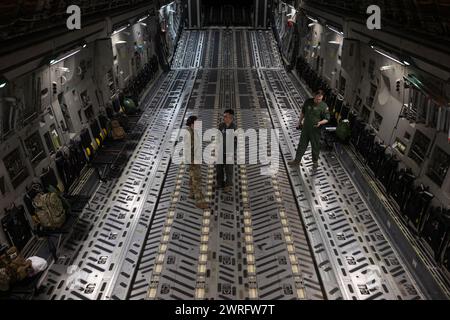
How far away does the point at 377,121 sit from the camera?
7.21 meters

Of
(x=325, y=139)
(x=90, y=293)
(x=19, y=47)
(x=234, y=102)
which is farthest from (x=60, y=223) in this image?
(x=234, y=102)

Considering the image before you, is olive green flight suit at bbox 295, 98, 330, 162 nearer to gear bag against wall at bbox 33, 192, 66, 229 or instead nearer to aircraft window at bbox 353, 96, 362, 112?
aircraft window at bbox 353, 96, 362, 112

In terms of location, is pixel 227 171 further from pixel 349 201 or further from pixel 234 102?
pixel 234 102

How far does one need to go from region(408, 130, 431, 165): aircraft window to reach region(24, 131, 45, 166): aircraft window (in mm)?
6237

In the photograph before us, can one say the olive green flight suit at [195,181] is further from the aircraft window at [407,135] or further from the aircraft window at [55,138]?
the aircraft window at [407,135]

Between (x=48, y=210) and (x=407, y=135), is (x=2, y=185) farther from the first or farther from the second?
(x=407, y=135)

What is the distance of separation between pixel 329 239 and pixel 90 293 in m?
3.44

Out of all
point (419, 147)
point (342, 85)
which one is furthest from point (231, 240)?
point (342, 85)

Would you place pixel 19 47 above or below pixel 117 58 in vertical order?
above

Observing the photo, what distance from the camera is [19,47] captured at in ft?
14.5

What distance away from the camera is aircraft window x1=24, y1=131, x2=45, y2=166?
216 inches

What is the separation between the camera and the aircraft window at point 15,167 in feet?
16.0

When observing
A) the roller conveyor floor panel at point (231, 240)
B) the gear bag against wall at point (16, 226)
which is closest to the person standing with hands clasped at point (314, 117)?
the roller conveyor floor panel at point (231, 240)

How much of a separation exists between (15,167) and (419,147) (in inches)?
247
